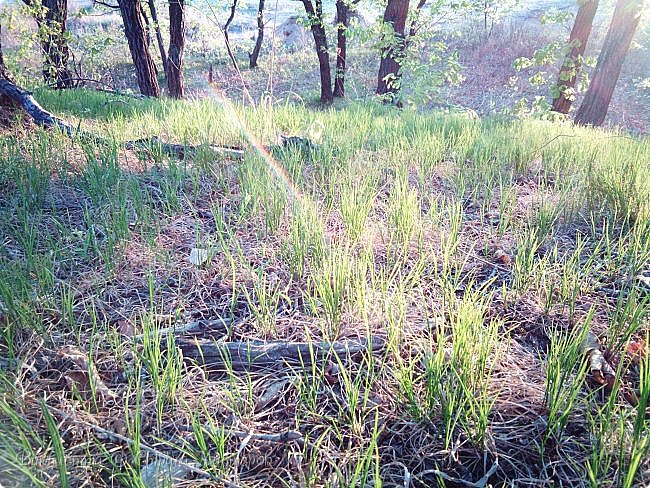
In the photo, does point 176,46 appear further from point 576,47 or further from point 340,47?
point 576,47

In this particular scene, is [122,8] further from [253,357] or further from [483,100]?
[483,100]

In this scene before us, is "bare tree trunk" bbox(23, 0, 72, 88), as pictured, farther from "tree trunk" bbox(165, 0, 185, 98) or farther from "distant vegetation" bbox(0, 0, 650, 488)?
"distant vegetation" bbox(0, 0, 650, 488)

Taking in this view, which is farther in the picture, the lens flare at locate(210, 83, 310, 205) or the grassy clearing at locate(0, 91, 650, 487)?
the lens flare at locate(210, 83, 310, 205)

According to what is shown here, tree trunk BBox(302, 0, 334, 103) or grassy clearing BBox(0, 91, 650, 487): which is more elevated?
tree trunk BBox(302, 0, 334, 103)

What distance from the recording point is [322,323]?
4.12 ft

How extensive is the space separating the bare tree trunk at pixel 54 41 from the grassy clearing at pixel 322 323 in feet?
14.9

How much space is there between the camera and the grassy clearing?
2.89 ft

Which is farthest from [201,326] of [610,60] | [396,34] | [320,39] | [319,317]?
[320,39]

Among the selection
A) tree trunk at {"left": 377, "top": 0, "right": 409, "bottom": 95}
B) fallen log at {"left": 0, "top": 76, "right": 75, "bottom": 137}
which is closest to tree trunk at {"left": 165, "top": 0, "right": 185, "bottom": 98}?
tree trunk at {"left": 377, "top": 0, "right": 409, "bottom": 95}

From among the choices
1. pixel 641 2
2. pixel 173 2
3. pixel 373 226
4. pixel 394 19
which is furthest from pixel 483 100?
pixel 373 226

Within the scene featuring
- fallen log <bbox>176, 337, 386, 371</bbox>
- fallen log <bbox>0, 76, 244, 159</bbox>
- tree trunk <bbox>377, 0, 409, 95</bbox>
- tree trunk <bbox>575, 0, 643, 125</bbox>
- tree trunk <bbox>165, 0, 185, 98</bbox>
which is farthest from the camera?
tree trunk <bbox>377, 0, 409, 95</bbox>

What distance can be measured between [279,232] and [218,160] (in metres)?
1.13

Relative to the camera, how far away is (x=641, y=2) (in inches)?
225

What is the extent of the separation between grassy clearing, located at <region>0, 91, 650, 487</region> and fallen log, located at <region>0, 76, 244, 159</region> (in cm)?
18
